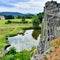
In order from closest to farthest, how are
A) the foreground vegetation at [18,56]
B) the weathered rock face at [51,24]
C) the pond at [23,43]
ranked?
the weathered rock face at [51,24] < the foreground vegetation at [18,56] < the pond at [23,43]

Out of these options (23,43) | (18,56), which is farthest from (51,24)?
(23,43)

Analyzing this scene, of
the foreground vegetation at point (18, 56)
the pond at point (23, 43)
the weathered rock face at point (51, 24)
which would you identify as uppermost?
the weathered rock face at point (51, 24)

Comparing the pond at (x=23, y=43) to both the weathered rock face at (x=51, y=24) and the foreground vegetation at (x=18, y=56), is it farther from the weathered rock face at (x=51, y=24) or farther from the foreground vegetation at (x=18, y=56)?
the weathered rock face at (x=51, y=24)

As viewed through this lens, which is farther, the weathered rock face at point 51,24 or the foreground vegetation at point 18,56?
the foreground vegetation at point 18,56

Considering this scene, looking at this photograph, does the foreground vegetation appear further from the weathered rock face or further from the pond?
the weathered rock face

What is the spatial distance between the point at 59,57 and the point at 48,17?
1679 centimetres

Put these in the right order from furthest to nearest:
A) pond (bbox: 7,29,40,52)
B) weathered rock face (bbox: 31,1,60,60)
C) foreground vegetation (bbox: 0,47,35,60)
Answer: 1. pond (bbox: 7,29,40,52)
2. foreground vegetation (bbox: 0,47,35,60)
3. weathered rock face (bbox: 31,1,60,60)

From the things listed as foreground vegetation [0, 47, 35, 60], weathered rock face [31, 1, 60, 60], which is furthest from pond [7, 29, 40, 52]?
weathered rock face [31, 1, 60, 60]

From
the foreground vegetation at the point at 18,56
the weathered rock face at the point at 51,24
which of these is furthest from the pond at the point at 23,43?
the weathered rock face at the point at 51,24

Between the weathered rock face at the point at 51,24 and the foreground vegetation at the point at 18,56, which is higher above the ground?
the weathered rock face at the point at 51,24

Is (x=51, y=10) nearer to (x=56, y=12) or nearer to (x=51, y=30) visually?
(x=56, y=12)

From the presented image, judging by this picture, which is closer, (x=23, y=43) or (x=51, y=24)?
(x=51, y=24)

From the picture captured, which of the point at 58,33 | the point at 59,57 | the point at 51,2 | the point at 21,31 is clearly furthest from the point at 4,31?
the point at 59,57

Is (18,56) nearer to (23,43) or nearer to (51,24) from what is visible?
(51,24)
